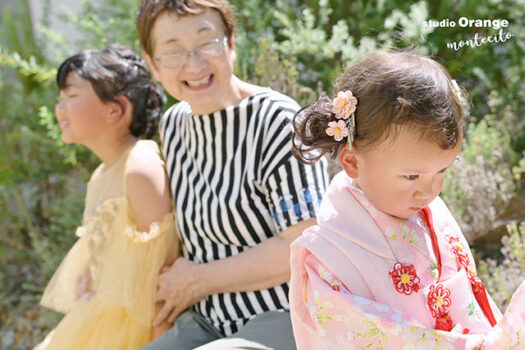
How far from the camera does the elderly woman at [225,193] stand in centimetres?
207

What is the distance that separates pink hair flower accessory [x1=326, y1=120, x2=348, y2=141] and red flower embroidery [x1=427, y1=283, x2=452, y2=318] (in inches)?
17.3

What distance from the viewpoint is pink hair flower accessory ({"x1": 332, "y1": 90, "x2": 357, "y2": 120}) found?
1.56m

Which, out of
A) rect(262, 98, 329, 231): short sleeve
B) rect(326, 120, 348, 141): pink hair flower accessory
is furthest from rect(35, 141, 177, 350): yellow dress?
rect(326, 120, 348, 141): pink hair flower accessory

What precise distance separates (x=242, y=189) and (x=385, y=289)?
76 centimetres

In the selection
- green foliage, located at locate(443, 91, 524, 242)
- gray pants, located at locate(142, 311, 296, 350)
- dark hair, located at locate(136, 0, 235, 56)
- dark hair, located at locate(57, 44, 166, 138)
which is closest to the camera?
gray pants, located at locate(142, 311, 296, 350)

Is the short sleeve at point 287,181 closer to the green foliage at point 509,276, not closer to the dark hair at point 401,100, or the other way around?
the dark hair at point 401,100

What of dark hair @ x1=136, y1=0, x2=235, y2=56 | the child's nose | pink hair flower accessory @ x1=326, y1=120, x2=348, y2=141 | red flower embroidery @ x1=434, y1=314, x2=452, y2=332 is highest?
dark hair @ x1=136, y1=0, x2=235, y2=56

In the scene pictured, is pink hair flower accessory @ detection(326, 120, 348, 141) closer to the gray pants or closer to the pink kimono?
the pink kimono

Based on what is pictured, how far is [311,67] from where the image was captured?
3627 millimetres

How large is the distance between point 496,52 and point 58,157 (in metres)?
2.96

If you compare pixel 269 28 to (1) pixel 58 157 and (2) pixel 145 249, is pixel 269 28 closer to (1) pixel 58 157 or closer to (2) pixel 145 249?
(1) pixel 58 157

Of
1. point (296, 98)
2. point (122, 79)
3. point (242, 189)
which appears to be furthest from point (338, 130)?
point (296, 98)

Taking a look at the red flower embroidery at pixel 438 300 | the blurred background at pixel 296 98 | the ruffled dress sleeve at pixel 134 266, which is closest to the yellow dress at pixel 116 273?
the ruffled dress sleeve at pixel 134 266

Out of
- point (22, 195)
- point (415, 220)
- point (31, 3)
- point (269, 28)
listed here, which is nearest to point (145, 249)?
point (415, 220)
